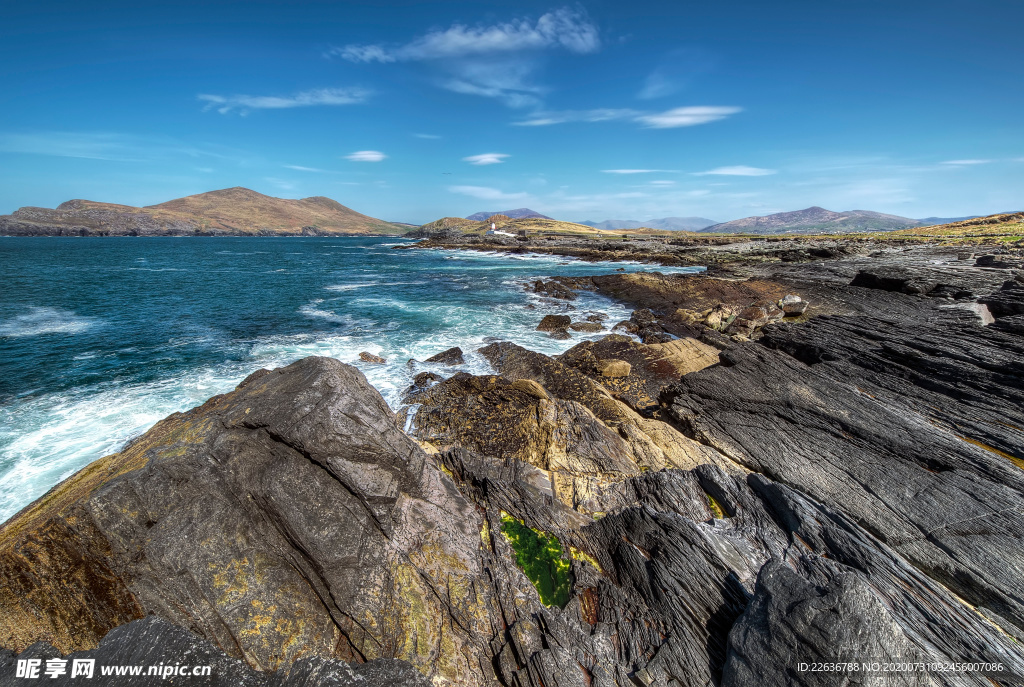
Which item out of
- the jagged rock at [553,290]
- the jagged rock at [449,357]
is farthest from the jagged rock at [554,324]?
the jagged rock at [553,290]

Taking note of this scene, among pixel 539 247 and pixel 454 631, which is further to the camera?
pixel 539 247

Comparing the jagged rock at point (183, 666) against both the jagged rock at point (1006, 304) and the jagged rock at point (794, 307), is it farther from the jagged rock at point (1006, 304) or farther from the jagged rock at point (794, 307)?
the jagged rock at point (794, 307)

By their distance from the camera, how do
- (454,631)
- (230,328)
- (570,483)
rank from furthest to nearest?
(230,328), (570,483), (454,631)

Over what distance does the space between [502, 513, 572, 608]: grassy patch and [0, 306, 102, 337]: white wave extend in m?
36.0

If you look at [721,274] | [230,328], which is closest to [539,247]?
[721,274]

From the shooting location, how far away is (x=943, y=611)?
609 centimetres

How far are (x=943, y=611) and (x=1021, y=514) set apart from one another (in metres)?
4.02

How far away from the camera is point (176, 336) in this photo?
27.1 metres

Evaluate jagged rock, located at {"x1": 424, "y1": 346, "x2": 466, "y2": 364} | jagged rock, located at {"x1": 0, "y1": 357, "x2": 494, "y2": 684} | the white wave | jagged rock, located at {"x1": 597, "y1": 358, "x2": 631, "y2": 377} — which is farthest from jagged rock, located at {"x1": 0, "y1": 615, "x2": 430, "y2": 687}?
the white wave

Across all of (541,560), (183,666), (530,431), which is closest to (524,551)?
(541,560)

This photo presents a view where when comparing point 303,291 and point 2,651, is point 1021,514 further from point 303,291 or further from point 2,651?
point 303,291

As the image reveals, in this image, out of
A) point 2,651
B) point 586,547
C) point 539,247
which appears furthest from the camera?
point 539,247

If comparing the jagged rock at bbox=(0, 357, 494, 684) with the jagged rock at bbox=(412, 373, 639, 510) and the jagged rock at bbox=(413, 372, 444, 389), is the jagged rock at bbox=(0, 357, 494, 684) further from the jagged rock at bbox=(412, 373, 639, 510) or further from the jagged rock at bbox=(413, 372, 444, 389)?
the jagged rock at bbox=(413, 372, 444, 389)

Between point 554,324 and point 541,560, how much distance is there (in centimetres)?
2289
